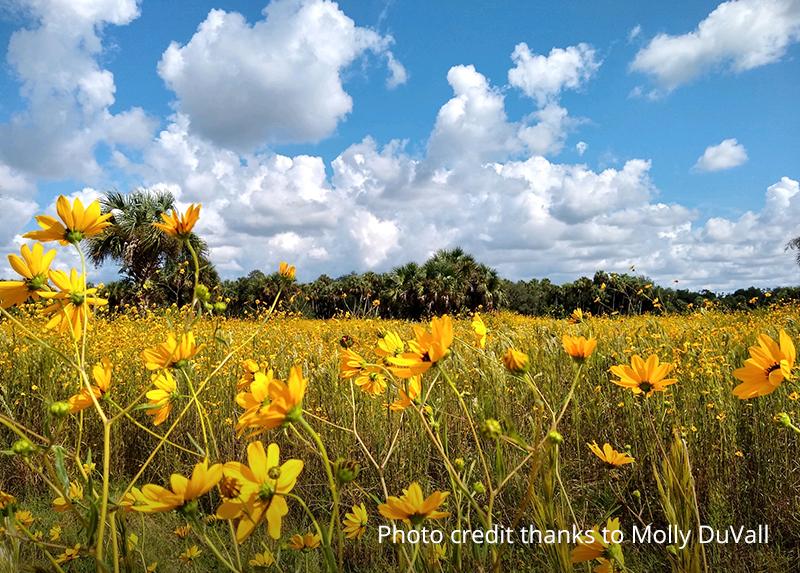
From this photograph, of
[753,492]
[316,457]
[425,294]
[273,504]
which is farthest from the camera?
[425,294]

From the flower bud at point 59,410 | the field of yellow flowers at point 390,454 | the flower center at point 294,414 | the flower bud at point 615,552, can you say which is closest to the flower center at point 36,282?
the field of yellow flowers at point 390,454

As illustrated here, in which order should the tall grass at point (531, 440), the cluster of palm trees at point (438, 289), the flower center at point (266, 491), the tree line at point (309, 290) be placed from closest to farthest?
1. the flower center at point (266, 491)
2. the tall grass at point (531, 440)
3. the tree line at point (309, 290)
4. the cluster of palm trees at point (438, 289)

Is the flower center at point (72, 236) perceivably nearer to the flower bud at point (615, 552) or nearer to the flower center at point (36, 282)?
the flower center at point (36, 282)

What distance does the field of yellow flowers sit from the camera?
674mm

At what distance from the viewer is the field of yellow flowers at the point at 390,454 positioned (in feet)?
2.21

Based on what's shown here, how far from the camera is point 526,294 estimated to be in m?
31.3

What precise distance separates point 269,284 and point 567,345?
21.7 meters

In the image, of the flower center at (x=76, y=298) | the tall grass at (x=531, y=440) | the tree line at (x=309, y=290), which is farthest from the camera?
the tree line at (x=309, y=290)

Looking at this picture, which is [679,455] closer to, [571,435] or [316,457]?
[571,435]

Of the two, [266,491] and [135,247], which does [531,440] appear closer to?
[266,491]

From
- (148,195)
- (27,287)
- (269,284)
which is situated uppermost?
(148,195)

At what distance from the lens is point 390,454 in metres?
1.25

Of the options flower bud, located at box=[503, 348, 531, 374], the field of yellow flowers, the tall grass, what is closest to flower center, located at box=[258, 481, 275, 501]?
the field of yellow flowers

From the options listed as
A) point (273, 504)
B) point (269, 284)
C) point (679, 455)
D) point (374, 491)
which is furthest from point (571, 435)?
point (269, 284)
